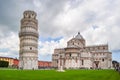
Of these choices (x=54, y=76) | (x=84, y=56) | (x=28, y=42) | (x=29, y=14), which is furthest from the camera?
(x=84, y=56)

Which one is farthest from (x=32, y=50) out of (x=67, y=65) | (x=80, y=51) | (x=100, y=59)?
(x=100, y=59)

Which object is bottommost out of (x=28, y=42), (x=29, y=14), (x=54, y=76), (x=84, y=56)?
(x=54, y=76)

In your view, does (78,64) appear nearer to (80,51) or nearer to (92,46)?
(80,51)

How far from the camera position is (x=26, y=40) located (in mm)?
85562

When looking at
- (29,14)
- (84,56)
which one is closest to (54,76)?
(29,14)

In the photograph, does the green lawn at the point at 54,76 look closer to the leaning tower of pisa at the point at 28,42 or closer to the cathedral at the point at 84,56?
the leaning tower of pisa at the point at 28,42

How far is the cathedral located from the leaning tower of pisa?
78.3 ft

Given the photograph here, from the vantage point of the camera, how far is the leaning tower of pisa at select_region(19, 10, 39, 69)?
8388cm

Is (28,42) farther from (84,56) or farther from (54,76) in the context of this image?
(54,76)

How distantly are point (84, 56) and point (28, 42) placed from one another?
38069mm

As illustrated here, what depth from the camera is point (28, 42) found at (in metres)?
Result: 85.0

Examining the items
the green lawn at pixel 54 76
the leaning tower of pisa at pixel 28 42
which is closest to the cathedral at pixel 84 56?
the leaning tower of pisa at pixel 28 42

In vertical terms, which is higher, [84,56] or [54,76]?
[84,56]

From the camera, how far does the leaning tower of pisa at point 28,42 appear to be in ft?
275
